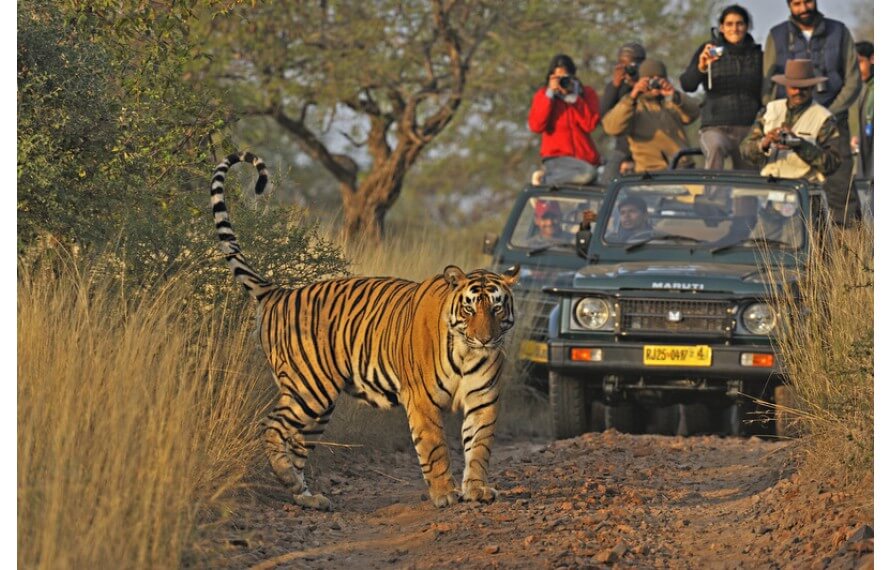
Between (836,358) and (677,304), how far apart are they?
2.51 m

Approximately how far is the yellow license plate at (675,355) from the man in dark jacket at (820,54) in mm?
3626

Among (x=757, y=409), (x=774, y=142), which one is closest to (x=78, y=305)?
(x=757, y=409)

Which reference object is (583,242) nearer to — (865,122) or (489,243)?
(489,243)

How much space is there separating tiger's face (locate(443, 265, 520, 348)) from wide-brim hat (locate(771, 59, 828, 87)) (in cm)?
518

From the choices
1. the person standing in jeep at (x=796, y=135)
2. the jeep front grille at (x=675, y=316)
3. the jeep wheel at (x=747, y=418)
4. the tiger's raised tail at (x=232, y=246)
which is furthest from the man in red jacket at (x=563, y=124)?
the tiger's raised tail at (x=232, y=246)

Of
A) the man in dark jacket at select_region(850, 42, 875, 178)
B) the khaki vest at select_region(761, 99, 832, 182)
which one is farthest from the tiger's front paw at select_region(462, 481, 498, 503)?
the man in dark jacket at select_region(850, 42, 875, 178)

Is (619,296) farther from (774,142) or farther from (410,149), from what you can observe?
(410,149)

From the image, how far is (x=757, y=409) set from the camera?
11258 mm

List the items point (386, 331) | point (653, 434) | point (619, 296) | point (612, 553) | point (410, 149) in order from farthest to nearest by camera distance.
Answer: point (410, 149) < point (653, 434) < point (619, 296) < point (386, 331) < point (612, 553)

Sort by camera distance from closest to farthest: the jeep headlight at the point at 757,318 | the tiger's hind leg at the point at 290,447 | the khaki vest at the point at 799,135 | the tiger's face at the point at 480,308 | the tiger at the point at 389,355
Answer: the tiger's face at the point at 480,308 → the tiger at the point at 389,355 → the tiger's hind leg at the point at 290,447 → the jeep headlight at the point at 757,318 → the khaki vest at the point at 799,135

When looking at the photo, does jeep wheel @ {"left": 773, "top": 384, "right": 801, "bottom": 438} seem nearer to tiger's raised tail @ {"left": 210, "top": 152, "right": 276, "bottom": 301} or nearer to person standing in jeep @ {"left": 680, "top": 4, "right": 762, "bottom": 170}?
tiger's raised tail @ {"left": 210, "top": 152, "right": 276, "bottom": 301}

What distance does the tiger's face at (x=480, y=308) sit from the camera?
827 cm

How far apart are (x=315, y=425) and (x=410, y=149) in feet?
41.6

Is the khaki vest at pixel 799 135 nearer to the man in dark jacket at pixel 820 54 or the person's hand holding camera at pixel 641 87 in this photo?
the man in dark jacket at pixel 820 54
